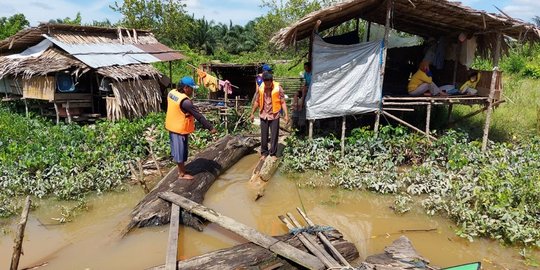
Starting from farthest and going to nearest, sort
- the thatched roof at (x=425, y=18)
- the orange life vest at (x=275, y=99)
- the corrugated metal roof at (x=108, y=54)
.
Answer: the corrugated metal roof at (x=108, y=54)
the orange life vest at (x=275, y=99)
the thatched roof at (x=425, y=18)

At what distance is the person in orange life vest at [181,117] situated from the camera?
6.23 metres

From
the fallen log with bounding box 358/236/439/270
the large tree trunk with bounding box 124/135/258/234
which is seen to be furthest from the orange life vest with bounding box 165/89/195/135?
the fallen log with bounding box 358/236/439/270

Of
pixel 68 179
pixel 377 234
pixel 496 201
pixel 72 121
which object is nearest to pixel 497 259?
pixel 496 201

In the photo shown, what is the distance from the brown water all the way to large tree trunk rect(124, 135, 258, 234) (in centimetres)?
15

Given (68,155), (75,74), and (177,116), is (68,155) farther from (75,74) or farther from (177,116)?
(75,74)

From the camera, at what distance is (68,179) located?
6754 millimetres

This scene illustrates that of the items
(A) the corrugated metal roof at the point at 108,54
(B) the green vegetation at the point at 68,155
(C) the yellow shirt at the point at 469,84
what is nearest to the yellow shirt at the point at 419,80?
(C) the yellow shirt at the point at 469,84

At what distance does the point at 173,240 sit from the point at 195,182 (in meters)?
1.92

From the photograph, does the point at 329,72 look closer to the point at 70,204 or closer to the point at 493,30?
the point at 493,30

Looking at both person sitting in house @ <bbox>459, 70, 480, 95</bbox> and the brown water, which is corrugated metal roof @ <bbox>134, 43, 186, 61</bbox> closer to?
the brown water

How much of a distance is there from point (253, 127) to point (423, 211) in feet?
18.8

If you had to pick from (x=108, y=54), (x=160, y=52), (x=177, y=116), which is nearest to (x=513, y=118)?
(x=177, y=116)

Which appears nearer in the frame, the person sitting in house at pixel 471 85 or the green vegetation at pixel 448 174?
the green vegetation at pixel 448 174

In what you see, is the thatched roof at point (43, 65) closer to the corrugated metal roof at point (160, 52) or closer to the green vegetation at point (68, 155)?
the green vegetation at point (68, 155)
